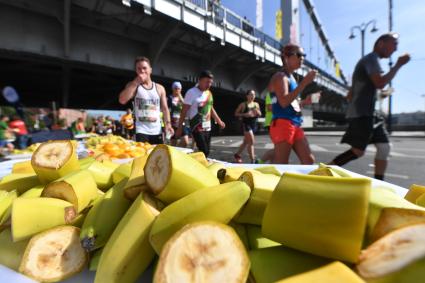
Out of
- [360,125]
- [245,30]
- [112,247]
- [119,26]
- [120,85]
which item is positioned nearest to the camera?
[112,247]

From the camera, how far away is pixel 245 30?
773 inches

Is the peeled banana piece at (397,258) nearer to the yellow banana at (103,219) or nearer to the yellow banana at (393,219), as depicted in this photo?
the yellow banana at (393,219)

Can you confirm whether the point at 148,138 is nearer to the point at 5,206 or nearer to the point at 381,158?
the point at 381,158

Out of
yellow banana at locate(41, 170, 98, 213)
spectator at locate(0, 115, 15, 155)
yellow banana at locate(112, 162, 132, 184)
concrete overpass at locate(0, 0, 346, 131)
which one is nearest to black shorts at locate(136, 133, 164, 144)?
yellow banana at locate(112, 162, 132, 184)

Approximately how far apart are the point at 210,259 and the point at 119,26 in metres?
15.5

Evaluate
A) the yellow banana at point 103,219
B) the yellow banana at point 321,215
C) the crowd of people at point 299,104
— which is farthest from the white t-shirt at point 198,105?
the yellow banana at point 321,215

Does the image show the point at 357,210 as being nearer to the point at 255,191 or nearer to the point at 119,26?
the point at 255,191

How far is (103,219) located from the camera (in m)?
0.85

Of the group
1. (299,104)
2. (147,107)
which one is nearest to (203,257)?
(299,104)

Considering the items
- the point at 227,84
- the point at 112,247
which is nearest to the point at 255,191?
the point at 112,247

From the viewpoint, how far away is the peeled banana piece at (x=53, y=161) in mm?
1111

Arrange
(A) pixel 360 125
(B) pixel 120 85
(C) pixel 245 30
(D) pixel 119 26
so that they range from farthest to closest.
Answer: (B) pixel 120 85 < (C) pixel 245 30 < (D) pixel 119 26 < (A) pixel 360 125

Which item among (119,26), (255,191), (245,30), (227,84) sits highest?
(245,30)

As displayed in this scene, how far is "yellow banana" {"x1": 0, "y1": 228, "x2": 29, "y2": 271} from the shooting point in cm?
83
